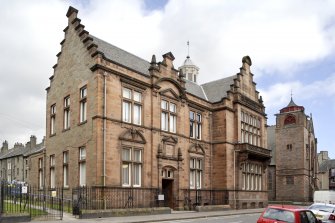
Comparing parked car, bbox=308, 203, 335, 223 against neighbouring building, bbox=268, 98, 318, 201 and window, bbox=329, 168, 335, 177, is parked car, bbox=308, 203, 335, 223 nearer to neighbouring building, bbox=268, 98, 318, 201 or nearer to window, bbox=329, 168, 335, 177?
neighbouring building, bbox=268, 98, 318, 201

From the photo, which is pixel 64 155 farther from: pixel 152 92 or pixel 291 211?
pixel 291 211

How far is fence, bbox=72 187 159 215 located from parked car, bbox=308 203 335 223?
1247cm

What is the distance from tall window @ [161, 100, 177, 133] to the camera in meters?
32.4

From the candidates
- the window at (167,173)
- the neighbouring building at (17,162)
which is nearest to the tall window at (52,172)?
the window at (167,173)

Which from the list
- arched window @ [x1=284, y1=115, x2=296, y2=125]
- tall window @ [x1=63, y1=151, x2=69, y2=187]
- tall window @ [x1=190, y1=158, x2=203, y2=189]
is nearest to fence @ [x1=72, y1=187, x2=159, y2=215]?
tall window @ [x1=63, y1=151, x2=69, y2=187]

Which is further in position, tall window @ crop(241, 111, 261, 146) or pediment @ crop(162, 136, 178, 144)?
tall window @ crop(241, 111, 261, 146)

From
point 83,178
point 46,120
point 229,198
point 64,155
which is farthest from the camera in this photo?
point 229,198

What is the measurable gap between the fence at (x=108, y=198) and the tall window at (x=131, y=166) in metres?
0.67

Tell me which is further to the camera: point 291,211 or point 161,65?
point 161,65

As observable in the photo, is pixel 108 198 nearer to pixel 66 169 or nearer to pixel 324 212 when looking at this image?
pixel 66 169

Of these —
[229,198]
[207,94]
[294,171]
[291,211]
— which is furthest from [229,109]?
[294,171]

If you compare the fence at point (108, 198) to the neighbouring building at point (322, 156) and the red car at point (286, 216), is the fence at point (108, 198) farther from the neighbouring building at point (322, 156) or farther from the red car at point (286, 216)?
the neighbouring building at point (322, 156)

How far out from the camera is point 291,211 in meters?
13.0

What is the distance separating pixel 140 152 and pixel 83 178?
4.57 meters
